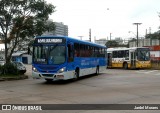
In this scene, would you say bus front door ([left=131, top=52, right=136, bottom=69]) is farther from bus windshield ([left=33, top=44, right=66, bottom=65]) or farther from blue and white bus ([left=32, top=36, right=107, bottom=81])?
bus windshield ([left=33, top=44, right=66, bottom=65])

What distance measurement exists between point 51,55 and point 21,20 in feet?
23.7

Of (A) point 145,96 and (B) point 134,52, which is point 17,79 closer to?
(A) point 145,96

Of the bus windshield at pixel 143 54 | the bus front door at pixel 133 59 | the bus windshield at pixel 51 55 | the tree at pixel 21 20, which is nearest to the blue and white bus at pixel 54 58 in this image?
the bus windshield at pixel 51 55

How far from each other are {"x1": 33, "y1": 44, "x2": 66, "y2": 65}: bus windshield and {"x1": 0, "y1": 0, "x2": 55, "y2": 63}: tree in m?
6.64

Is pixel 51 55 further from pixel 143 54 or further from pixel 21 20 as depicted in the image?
pixel 143 54

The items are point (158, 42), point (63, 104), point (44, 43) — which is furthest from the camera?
point (158, 42)

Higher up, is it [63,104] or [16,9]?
[16,9]

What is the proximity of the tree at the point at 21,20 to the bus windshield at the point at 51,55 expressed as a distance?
6.64m

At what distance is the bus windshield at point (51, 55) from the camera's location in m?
20.0

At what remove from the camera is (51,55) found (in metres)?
20.1

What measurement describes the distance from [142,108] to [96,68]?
59.3ft

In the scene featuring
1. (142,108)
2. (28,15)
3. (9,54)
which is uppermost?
(28,15)

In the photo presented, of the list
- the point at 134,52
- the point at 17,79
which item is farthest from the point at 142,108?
the point at 134,52

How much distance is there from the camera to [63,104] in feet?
39.3
